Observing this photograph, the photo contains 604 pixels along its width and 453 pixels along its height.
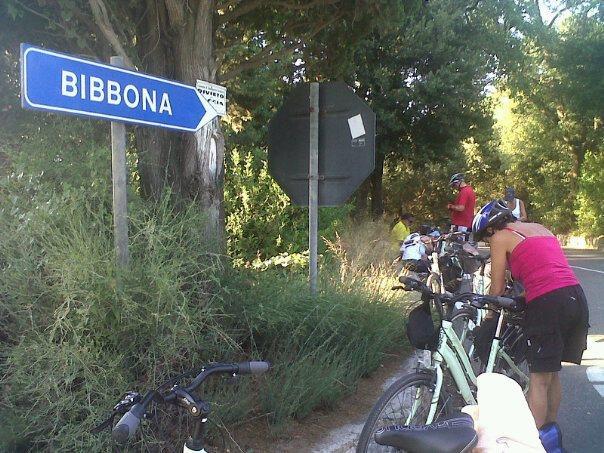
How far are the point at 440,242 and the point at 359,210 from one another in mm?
9446

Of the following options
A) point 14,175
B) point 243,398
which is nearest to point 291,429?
point 243,398

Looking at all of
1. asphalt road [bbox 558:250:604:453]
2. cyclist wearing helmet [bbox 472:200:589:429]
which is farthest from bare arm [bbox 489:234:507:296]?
asphalt road [bbox 558:250:604:453]

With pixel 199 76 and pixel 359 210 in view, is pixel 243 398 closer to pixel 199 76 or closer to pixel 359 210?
pixel 199 76

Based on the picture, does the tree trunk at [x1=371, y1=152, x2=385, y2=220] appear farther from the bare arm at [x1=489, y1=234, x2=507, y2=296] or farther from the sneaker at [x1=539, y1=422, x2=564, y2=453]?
the sneaker at [x1=539, y1=422, x2=564, y2=453]

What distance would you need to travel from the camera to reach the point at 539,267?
388 cm

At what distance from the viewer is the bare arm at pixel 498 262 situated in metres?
3.94

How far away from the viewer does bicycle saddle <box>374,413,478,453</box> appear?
4.71 ft

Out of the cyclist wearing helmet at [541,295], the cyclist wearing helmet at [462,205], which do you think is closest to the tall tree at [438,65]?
the cyclist wearing helmet at [462,205]

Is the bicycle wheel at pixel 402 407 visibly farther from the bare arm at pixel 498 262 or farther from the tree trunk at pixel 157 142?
the tree trunk at pixel 157 142

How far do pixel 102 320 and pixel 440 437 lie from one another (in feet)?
7.30

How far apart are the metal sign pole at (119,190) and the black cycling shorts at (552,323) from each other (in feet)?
8.64

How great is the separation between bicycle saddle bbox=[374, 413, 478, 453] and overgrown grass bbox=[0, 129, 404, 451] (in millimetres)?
1942

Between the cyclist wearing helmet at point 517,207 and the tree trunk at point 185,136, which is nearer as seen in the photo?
the tree trunk at point 185,136

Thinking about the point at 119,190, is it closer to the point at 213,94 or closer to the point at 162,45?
the point at 213,94
